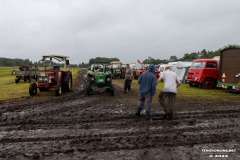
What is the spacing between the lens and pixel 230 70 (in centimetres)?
1372

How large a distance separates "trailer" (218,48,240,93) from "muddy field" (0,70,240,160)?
20.0ft

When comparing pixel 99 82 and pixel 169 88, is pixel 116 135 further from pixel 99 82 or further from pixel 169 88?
pixel 99 82

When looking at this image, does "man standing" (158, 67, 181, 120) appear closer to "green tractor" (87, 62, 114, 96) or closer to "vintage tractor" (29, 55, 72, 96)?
"green tractor" (87, 62, 114, 96)

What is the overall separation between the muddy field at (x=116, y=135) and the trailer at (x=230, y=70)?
6.11m

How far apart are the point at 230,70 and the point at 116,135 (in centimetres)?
1116

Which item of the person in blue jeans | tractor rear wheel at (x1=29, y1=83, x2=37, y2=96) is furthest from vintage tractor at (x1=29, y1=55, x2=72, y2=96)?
the person in blue jeans

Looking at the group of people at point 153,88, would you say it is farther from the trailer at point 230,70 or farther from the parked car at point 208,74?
the parked car at point 208,74

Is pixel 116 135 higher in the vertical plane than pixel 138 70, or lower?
lower

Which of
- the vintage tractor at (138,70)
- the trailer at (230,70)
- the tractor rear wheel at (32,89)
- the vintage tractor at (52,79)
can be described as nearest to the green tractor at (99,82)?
the vintage tractor at (52,79)

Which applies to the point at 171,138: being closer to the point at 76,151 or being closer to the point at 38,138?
the point at 76,151

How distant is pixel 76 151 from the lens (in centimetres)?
421

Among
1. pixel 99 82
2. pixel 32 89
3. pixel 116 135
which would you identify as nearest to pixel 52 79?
pixel 32 89

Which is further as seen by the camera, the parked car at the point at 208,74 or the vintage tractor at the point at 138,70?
the vintage tractor at the point at 138,70

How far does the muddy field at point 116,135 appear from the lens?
13.4ft
